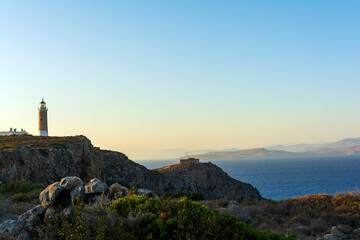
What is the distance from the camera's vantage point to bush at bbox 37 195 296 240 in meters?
6.58

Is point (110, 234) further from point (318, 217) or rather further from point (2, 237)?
point (318, 217)

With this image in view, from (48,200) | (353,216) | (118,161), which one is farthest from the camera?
(118,161)

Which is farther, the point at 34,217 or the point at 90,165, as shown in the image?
the point at 90,165

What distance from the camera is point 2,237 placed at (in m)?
7.46

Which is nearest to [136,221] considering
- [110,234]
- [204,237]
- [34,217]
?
[110,234]

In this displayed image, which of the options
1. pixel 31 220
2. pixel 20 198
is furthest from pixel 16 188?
pixel 31 220

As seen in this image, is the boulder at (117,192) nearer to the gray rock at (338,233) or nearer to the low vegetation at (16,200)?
the low vegetation at (16,200)

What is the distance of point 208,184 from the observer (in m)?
76.1

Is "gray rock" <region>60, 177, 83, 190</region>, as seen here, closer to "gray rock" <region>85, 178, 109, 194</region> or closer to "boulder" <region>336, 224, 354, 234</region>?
"gray rock" <region>85, 178, 109, 194</region>

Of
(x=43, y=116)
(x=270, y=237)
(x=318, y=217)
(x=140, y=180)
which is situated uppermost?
(x=43, y=116)

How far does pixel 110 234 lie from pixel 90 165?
40.2 metres

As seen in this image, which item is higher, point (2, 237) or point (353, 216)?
point (2, 237)

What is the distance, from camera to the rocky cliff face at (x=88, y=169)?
3291 cm

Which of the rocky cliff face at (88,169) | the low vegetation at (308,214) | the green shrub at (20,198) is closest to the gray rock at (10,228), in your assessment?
the low vegetation at (308,214)
